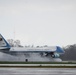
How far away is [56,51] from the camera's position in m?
69.2

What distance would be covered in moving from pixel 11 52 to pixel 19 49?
68.4 inches

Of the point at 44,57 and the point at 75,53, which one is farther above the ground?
the point at 75,53

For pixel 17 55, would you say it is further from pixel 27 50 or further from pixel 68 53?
pixel 68 53

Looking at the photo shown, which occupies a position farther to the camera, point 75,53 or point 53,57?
point 75,53

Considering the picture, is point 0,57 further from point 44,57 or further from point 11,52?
point 44,57

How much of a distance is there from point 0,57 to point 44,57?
30.8 ft

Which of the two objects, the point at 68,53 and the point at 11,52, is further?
the point at 68,53

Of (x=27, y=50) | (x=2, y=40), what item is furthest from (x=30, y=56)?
A: (x=2, y=40)

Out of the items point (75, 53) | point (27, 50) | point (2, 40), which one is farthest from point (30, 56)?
point (75, 53)

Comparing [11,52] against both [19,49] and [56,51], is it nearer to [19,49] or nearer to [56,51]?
[19,49]

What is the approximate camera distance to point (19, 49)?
227 ft

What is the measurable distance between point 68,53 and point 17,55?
103ft

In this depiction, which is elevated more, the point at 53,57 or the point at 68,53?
the point at 68,53

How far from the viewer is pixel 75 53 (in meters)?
96.2
